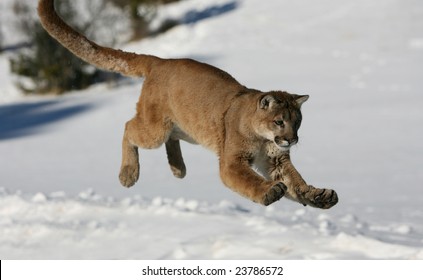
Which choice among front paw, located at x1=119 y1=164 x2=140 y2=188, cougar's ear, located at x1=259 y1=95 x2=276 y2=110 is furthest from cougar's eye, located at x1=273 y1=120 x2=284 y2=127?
front paw, located at x1=119 y1=164 x2=140 y2=188

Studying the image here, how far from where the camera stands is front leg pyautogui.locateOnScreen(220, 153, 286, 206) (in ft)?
19.2

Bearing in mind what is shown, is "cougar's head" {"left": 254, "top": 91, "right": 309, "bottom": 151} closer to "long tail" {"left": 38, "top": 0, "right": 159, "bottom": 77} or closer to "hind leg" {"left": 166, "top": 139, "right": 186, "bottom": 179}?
"long tail" {"left": 38, "top": 0, "right": 159, "bottom": 77}

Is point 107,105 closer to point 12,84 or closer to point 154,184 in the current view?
point 12,84

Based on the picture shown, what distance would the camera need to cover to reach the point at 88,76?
31156 mm

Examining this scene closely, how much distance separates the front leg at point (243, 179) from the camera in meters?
5.84

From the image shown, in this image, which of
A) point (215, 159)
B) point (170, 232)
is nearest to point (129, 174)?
point (170, 232)

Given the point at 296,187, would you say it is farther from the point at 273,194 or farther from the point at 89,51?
the point at 89,51

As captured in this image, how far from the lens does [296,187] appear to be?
20.5 ft

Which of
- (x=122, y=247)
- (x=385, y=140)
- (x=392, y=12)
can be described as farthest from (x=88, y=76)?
(x=122, y=247)

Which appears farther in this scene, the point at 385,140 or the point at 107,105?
the point at 107,105

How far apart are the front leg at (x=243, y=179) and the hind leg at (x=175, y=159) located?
1.39 meters

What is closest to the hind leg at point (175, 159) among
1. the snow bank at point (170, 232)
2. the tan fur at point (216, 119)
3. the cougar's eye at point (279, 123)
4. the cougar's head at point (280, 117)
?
the tan fur at point (216, 119)

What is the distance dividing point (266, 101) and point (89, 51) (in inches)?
78.7

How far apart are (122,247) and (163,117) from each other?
582cm
